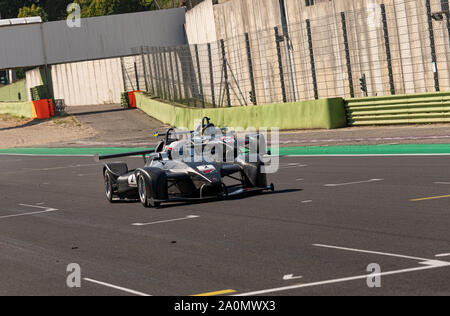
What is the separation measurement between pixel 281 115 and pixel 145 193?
55.8ft

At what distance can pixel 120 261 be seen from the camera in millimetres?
8461

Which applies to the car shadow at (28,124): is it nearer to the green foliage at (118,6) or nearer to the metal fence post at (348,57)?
the metal fence post at (348,57)

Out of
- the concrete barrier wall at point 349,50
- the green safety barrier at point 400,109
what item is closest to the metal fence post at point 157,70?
the concrete barrier wall at point 349,50

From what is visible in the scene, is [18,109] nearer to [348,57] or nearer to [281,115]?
[281,115]

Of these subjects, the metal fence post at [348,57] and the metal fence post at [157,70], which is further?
the metal fence post at [157,70]

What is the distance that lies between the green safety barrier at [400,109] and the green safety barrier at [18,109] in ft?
91.5

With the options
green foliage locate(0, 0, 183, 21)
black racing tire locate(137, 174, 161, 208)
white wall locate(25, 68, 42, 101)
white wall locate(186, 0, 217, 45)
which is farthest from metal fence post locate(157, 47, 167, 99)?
white wall locate(25, 68, 42, 101)

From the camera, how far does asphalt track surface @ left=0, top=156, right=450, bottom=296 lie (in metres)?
6.99

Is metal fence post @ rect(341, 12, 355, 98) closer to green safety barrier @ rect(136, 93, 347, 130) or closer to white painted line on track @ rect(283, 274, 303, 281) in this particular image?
green safety barrier @ rect(136, 93, 347, 130)

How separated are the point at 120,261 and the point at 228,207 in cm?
400

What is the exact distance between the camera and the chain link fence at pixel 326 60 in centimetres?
2348

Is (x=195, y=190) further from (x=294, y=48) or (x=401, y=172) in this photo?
(x=294, y=48)

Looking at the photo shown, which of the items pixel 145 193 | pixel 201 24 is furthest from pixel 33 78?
pixel 145 193
